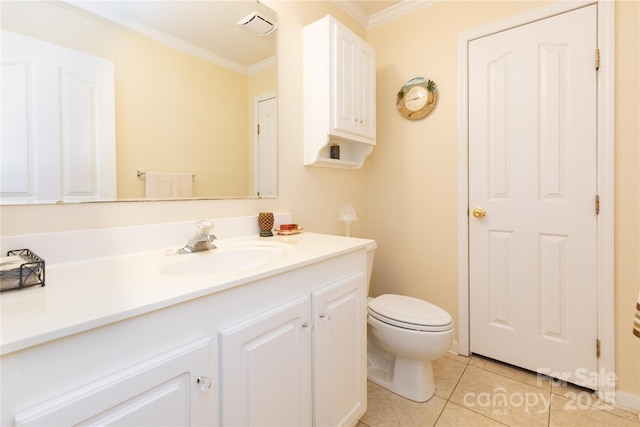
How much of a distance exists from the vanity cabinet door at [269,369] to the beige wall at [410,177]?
25.0 inches

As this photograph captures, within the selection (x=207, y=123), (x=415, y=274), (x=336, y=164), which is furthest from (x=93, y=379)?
(x=415, y=274)

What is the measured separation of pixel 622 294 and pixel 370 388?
4.50 feet

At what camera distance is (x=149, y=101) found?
1.14 metres

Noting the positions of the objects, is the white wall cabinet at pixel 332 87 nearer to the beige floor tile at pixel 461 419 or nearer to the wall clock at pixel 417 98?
the wall clock at pixel 417 98

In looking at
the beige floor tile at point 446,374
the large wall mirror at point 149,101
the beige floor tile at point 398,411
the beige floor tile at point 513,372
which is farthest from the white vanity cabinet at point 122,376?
the beige floor tile at point 513,372

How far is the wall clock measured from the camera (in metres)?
2.02

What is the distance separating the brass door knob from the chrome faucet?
1578 mm

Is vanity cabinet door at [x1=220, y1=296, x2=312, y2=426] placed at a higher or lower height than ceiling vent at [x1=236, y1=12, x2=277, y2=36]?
lower

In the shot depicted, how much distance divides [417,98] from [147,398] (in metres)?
2.14

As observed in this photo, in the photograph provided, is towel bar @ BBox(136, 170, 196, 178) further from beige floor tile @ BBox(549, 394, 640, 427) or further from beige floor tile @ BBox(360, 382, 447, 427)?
beige floor tile @ BBox(549, 394, 640, 427)

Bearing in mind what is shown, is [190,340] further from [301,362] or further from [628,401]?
[628,401]

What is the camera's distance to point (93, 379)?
1.86 ft

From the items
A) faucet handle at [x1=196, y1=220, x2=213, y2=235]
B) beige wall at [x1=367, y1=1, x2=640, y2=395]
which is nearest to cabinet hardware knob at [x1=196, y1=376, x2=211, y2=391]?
faucet handle at [x1=196, y1=220, x2=213, y2=235]

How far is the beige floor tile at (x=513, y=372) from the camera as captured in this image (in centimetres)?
170
